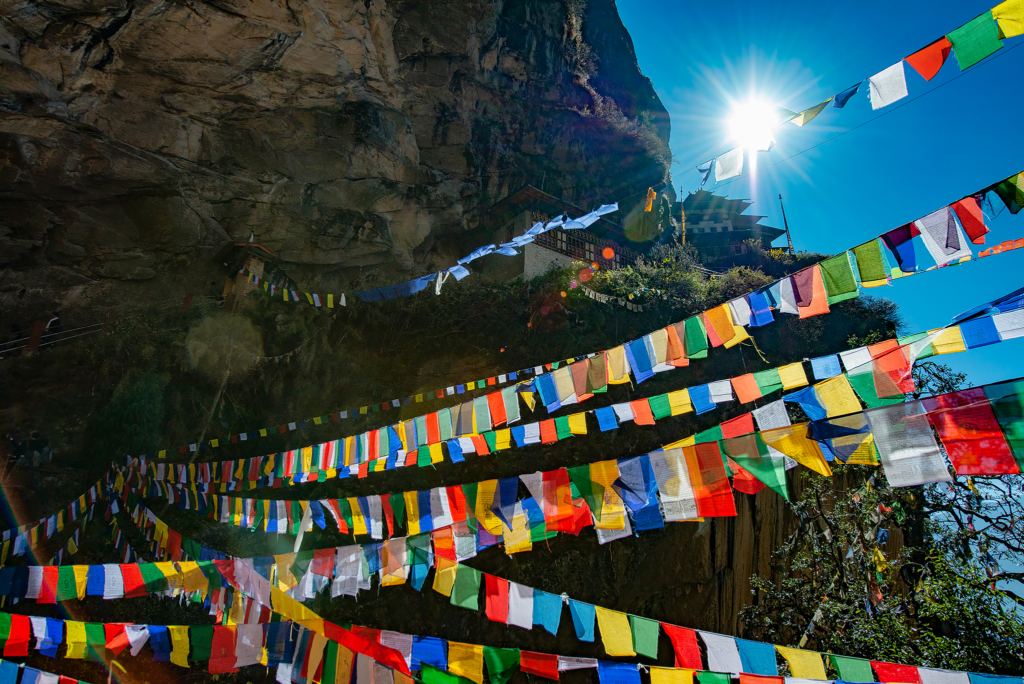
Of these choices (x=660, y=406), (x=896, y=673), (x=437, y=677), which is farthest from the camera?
(x=660, y=406)

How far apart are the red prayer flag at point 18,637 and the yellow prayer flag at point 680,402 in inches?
356

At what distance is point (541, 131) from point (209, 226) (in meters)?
12.2

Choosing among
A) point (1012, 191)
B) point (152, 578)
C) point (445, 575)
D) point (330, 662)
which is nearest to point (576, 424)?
point (445, 575)

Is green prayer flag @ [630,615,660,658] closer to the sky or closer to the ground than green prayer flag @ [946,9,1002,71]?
closer to the ground

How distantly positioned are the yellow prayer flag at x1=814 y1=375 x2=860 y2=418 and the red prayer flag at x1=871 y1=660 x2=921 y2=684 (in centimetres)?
268

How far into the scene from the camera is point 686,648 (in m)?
6.32

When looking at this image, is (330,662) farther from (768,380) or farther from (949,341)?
(949,341)

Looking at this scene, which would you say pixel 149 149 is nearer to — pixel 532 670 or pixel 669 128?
pixel 532 670

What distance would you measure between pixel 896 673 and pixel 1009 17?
6.62 metres

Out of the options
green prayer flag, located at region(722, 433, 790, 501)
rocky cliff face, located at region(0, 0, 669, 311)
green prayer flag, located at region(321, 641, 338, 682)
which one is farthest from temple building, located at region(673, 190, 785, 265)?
green prayer flag, located at region(321, 641, 338, 682)

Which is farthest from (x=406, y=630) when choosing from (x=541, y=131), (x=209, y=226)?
(x=541, y=131)

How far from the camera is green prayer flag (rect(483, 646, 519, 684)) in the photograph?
7008mm

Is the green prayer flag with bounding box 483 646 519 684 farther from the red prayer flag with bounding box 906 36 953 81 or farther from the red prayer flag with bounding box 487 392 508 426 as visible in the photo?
the red prayer flag with bounding box 906 36 953 81

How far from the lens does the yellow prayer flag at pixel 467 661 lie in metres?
7.07
